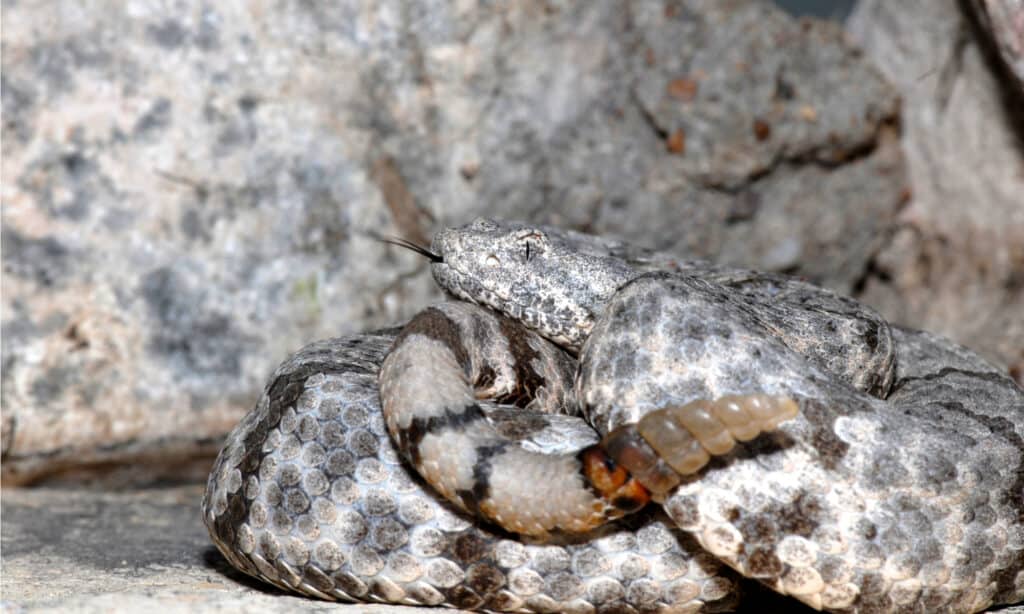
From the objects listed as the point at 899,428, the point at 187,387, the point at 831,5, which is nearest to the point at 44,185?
the point at 187,387

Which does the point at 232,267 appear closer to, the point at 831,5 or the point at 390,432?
the point at 390,432

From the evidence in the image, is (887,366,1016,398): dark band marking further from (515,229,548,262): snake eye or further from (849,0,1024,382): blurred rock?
(849,0,1024,382): blurred rock

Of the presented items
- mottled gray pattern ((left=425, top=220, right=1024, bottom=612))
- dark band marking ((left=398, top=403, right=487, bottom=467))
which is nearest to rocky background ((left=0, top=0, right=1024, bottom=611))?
dark band marking ((left=398, top=403, right=487, bottom=467))

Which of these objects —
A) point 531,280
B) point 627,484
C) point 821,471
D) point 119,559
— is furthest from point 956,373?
point 119,559

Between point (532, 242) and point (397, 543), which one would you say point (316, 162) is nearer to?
point (532, 242)

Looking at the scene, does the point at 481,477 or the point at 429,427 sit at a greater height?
the point at 429,427

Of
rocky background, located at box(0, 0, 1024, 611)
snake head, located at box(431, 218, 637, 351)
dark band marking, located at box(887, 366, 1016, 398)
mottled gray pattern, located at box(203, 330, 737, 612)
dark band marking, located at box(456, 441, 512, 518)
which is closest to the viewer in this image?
dark band marking, located at box(456, 441, 512, 518)
